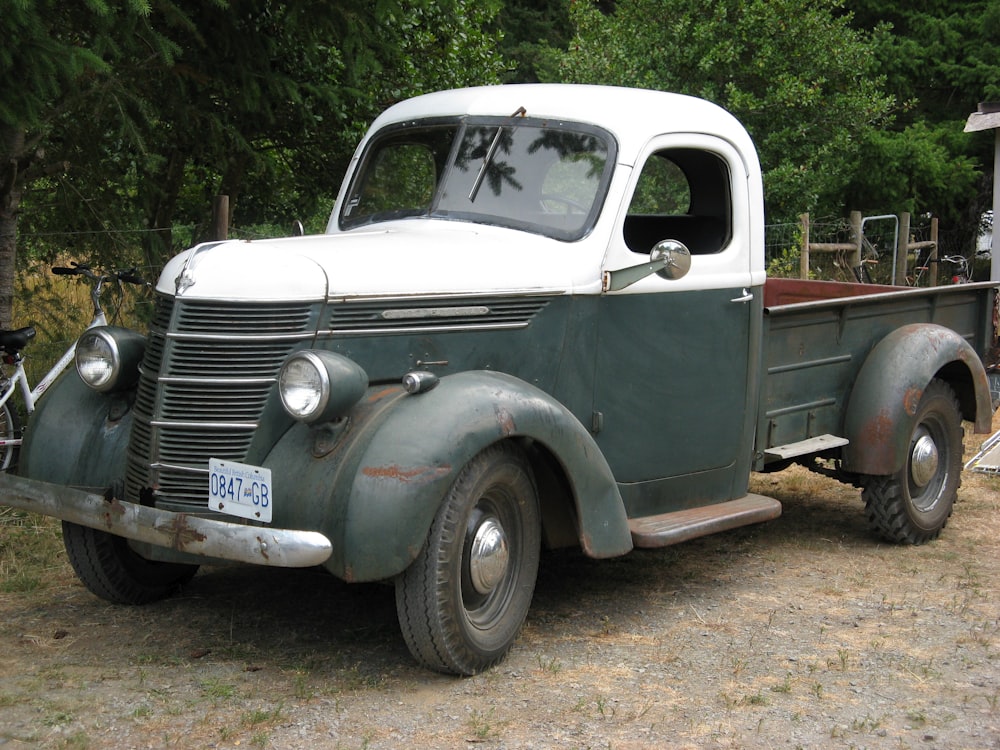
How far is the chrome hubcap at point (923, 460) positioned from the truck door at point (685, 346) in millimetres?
1162

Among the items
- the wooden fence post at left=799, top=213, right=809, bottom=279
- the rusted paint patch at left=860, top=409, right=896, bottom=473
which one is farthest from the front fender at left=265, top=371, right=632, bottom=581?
the wooden fence post at left=799, top=213, right=809, bottom=279

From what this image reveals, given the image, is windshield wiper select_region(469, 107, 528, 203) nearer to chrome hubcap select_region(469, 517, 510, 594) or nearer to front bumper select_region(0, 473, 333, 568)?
chrome hubcap select_region(469, 517, 510, 594)

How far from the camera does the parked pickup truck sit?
156 inches

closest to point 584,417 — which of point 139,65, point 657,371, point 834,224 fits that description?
point 657,371

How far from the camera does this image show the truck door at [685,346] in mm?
4824

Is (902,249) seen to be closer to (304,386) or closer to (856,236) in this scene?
(856,236)

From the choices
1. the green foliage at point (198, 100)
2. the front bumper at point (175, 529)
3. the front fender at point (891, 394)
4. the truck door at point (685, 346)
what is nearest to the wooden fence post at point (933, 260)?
the green foliage at point (198, 100)

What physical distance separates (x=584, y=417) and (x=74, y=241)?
403 centimetres

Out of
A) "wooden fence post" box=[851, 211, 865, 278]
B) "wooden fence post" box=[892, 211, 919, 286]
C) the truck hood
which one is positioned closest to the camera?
the truck hood

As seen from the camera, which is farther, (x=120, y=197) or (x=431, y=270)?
(x=120, y=197)

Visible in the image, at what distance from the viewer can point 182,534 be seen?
3.89 meters

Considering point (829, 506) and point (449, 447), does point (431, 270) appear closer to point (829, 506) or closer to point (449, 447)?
point (449, 447)

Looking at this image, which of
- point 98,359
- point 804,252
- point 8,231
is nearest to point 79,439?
point 98,359

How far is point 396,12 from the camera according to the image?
6758 millimetres
